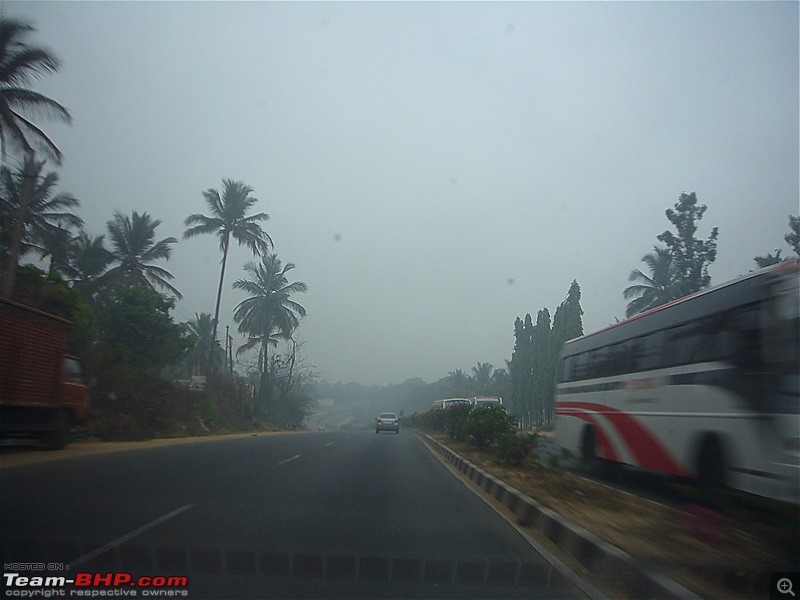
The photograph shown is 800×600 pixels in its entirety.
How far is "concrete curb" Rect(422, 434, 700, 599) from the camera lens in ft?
19.2

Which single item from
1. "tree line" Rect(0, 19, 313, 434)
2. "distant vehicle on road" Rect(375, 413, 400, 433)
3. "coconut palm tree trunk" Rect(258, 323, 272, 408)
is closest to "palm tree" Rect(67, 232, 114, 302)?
"tree line" Rect(0, 19, 313, 434)

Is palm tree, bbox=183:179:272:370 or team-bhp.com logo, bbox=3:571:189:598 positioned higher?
palm tree, bbox=183:179:272:370

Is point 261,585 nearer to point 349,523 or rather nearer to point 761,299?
point 349,523

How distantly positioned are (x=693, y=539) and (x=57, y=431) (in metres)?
16.7

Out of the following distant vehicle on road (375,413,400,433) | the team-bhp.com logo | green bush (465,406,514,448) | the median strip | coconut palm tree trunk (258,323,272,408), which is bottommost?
the team-bhp.com logo

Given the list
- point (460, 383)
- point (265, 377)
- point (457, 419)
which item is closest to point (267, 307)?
point (265, 377)

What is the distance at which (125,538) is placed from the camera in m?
7.74

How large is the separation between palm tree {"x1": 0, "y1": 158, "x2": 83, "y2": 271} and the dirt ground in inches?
1006

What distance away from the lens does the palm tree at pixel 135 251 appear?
41.3 m

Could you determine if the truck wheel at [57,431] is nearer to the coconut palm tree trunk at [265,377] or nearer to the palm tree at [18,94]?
the palm tree at [18,94]

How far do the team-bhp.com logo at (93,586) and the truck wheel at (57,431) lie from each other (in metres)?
13.6

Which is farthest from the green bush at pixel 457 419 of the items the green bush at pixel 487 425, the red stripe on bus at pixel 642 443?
the red stripe on bus at pixel 642 443
